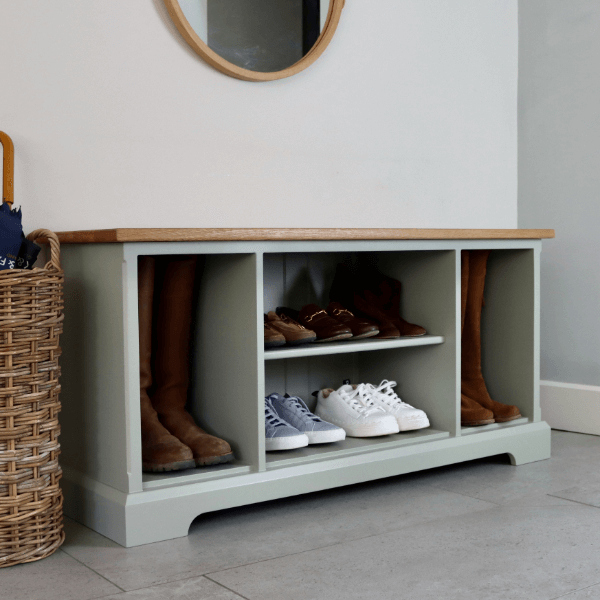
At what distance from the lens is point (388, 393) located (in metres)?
2.24

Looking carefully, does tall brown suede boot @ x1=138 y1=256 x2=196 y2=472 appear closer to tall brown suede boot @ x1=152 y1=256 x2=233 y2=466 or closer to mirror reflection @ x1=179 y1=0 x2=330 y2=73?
tall brown suede boot @ x1=152 y1=256 x2=233 y2=466

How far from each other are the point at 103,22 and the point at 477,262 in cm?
127

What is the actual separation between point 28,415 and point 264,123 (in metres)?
1.21

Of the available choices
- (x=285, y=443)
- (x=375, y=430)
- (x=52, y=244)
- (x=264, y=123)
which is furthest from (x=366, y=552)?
(x=264, y=123)

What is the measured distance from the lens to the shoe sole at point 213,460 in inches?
69.7

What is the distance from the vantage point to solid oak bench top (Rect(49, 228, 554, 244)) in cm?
161

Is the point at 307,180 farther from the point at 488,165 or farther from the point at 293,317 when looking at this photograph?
the point at 488,165

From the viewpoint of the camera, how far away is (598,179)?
8.75 feet

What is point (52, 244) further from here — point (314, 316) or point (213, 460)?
point (314, 316)

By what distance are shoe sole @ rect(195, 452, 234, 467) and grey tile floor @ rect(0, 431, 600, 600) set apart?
141mm

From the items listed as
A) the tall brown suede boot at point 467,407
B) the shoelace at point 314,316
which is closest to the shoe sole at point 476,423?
the tall brown suede boot at point 467,407

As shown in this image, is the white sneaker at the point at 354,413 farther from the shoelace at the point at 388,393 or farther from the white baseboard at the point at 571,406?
the white baseboard at the point at 571,406

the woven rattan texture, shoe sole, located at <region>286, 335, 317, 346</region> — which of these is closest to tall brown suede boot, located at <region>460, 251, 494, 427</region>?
shoe sole, located at <region>286, 335, 317, 346</region>

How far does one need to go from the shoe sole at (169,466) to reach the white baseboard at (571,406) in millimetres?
1557
